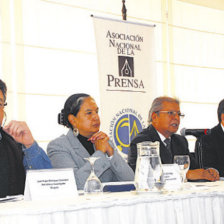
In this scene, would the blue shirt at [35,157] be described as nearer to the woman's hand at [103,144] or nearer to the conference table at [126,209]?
the woman's hand at [103,144]

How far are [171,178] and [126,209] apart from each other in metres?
0.40

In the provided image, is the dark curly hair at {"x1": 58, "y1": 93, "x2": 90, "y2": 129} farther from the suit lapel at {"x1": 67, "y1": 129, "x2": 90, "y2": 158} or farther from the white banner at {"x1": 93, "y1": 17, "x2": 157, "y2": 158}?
the white banner at {"x1": 93, "y1": 17, "x2": 157, "y2": 158}

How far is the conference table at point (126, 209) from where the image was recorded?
55.4 inches

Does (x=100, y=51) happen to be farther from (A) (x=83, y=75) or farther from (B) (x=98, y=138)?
(B) (x=98, y=138)

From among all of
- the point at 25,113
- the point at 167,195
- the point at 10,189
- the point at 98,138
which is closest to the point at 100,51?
the point at 25,113

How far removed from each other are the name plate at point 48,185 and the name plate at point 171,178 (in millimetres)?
401

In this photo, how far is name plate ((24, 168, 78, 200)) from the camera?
5.62 ft

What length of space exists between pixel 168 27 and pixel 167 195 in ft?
15.6

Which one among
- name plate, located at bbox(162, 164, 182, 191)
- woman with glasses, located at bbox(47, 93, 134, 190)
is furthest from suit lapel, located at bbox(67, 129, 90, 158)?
name plate, located at bbox(162, 164, 182, 191)

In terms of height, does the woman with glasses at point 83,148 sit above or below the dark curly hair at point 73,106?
below

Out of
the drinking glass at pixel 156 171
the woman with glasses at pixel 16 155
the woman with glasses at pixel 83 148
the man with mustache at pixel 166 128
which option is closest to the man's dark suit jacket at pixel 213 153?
the man with mustache at pixel 166 128

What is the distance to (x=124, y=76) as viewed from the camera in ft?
16.3

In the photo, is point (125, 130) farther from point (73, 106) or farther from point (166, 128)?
point (73, 106)

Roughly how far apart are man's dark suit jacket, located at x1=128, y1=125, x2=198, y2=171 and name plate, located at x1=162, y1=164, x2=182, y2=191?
3.64ft
